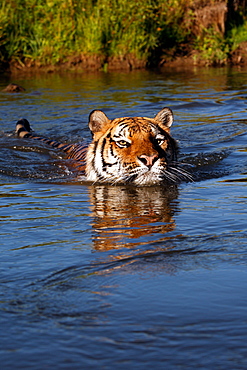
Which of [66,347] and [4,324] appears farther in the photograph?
[4,324]

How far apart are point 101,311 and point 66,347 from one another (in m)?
0.35

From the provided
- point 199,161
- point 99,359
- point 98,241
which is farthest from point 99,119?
point 99,359

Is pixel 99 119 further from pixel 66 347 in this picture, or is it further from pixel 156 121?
pixel 66 347

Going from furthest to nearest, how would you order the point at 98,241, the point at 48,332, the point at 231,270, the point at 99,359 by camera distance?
1. the point at 98,241
2. the point at 231,270
3. the point at 48,332
4. the point at 99,359

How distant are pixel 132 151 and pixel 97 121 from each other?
82 cm

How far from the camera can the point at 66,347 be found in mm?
2467

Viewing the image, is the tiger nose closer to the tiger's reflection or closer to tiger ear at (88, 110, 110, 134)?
the tiger's reflection

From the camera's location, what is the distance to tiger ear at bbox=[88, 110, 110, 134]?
6.13 meters

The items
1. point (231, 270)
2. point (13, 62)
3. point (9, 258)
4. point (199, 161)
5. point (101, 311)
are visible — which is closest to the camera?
point (101, 311)

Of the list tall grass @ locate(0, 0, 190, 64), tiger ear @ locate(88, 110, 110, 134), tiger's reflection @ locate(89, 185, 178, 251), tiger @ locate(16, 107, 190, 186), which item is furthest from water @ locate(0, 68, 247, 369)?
tall grass @ locate(0, 0, 190, 64)

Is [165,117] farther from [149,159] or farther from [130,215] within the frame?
[130,215]

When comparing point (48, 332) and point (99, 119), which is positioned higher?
point (99, 119)

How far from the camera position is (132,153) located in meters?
5.48

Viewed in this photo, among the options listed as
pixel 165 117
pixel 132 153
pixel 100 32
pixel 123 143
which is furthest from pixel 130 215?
pixel 100 32
